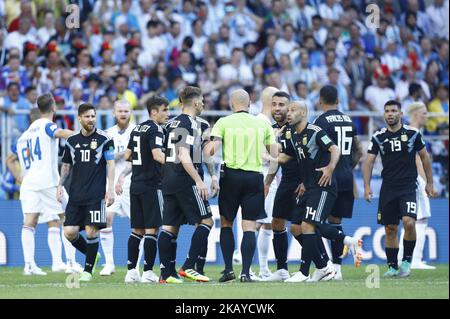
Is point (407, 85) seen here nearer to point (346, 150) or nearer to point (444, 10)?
point (444, 10)

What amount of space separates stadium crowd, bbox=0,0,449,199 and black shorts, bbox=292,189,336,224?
236 inches

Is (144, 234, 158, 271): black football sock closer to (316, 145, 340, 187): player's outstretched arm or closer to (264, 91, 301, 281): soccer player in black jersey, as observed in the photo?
(264, 91, 301, 281): soccer player in black jersey

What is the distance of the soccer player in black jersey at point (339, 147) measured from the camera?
47.7 feet

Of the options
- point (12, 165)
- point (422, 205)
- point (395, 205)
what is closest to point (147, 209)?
point (395, 205)

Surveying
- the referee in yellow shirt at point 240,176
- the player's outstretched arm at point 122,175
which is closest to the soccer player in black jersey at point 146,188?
the player's outstretched arm at point 122,175

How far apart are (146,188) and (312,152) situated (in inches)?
83.6

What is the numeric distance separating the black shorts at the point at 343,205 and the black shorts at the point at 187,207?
204 centimetres

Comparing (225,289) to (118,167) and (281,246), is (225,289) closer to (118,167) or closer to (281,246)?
(281,246)

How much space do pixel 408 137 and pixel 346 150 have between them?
3.74ft

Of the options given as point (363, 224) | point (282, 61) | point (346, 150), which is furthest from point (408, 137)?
point (282, 61)

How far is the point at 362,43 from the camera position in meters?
25.1

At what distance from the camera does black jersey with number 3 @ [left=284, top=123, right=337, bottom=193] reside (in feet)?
45.7

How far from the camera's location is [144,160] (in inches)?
557

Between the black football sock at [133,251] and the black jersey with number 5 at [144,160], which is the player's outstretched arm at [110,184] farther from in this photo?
the black football sock at [133,251]
